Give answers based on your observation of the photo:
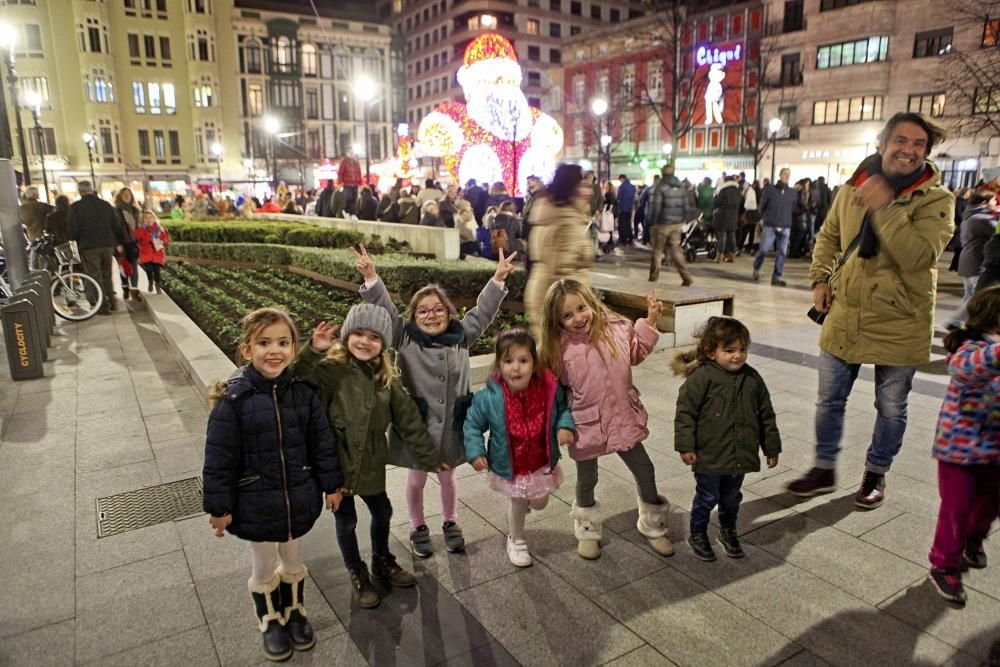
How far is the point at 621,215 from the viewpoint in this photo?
65.7ft

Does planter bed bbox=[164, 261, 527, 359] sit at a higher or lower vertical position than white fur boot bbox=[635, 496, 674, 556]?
higher

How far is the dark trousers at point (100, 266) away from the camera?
35.1 ft

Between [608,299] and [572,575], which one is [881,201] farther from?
[608,299]

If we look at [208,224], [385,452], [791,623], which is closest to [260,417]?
[385,452]

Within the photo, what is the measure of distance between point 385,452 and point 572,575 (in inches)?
45.0

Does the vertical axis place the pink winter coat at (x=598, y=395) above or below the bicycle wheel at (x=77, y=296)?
above

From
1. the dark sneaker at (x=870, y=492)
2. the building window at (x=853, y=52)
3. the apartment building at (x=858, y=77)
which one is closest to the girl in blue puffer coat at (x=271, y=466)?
the dark sneaker at (x=870, y=492)

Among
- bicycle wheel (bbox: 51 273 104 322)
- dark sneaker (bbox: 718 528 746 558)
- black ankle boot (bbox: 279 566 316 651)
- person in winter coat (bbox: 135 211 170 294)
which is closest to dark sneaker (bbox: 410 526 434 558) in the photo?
black ankle boot (bbox: 279 566 316 651)

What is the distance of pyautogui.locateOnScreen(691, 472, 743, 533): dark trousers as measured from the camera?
3.62 m

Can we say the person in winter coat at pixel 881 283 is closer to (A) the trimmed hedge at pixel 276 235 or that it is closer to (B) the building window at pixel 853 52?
(A) the trimmed hedge at pixel 276 235

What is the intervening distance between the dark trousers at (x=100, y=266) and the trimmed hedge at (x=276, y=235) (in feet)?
14.2

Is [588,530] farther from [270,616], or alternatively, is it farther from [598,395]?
[270,616]

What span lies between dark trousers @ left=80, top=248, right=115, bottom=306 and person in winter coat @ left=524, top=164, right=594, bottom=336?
26.4 ft

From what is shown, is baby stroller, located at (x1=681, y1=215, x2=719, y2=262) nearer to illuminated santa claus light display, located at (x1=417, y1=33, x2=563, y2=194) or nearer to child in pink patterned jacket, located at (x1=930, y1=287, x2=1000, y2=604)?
illuminated santa claus light display, located at (x1=417, y1=33, x2=563, y2=194)
